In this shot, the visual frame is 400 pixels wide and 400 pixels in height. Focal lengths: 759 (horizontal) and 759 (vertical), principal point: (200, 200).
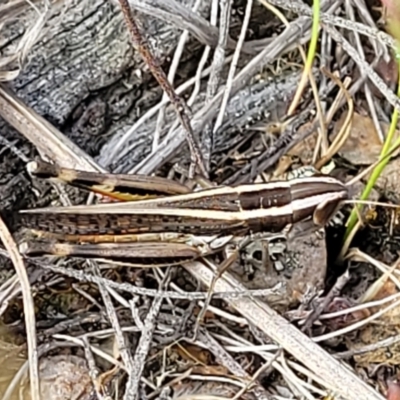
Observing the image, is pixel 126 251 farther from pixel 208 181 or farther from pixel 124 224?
pixel 208 181

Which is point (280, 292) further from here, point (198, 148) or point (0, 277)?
point (0, 277)

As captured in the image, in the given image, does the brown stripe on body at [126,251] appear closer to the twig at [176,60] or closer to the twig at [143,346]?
the twig at [143,346]

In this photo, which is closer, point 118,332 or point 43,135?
point 118,332

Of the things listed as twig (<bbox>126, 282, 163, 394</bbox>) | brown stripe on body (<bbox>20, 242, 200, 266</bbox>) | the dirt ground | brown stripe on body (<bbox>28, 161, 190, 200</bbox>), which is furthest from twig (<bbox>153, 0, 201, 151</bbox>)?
twig (<bbox>126, 282, 163, 394</bbox>)

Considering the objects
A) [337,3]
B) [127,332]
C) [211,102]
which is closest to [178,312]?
[127,332]

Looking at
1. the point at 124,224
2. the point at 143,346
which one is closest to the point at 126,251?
the point at 124,224

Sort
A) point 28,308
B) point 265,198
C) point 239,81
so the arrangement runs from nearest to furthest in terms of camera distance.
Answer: point 28,308
point 265,198
point 239,81
